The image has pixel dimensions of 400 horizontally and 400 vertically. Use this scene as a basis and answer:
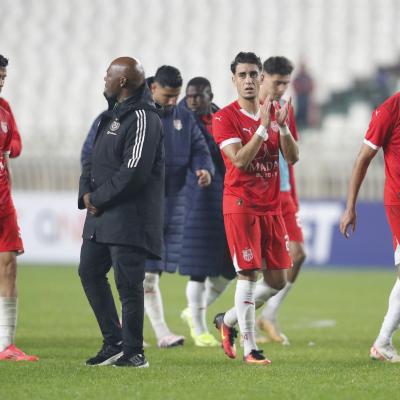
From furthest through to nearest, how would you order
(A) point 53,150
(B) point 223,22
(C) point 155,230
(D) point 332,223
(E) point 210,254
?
(B) point 223,22 < (A) point 53,150 < (D) point 332,223 < (E) point 210,254 < (C) point 155,230

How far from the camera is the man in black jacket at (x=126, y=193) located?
20.6 feet

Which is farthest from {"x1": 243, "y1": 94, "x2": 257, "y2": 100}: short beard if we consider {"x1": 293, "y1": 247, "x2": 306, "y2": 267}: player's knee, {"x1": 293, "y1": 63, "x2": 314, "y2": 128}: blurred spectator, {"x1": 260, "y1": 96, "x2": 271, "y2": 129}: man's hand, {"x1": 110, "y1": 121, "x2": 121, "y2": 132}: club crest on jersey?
{"x1": 293, "y1": 63, "x2": 314, "y2": 128}: blurred spectator

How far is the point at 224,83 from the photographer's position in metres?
23.5

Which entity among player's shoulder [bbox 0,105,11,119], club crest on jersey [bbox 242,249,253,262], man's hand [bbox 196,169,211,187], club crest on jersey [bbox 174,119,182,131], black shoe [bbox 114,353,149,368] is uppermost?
player's shoulder [bbox 0,105,11,119]

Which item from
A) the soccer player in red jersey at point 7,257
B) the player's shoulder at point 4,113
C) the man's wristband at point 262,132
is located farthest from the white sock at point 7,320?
the man's wristband at point 262,132

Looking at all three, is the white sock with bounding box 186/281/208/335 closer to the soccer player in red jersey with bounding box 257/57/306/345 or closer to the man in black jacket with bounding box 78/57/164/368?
the soccer player in red jersey with bounding box 257/57/306/345

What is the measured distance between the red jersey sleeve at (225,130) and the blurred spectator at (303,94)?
1442 cm

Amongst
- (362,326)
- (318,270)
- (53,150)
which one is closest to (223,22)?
(53,150)

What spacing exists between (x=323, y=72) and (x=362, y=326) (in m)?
14.1

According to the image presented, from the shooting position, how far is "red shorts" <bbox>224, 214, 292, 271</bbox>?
6.73m

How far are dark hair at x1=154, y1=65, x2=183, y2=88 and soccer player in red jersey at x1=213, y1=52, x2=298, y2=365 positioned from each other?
116cm

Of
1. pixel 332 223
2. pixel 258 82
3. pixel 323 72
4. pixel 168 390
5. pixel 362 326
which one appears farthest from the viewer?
pixel 323 72

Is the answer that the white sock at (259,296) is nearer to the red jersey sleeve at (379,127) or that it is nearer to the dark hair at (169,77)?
the red jersey sleeve at (379,127)

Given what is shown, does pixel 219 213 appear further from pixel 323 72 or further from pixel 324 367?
pixel 323 72
